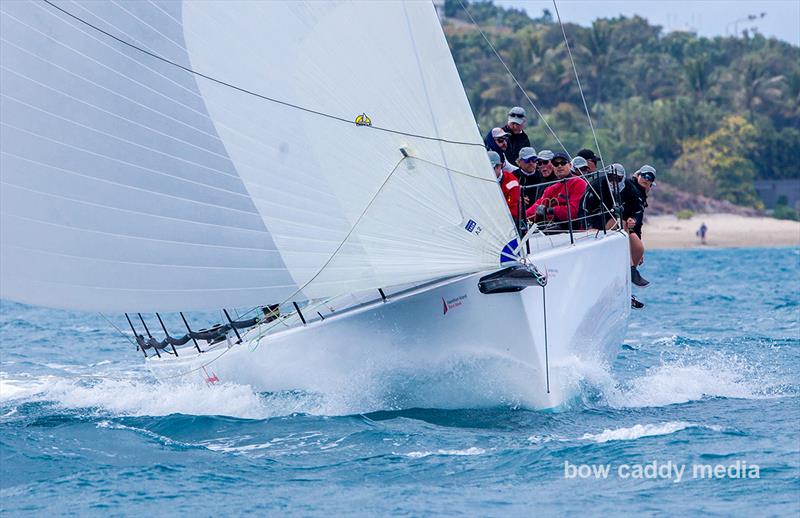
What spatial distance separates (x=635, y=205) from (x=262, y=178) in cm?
419

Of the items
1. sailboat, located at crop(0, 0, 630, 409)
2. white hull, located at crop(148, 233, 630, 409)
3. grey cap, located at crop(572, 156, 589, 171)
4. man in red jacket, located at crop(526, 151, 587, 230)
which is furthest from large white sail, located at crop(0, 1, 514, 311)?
grey cap, located at crop(572, 156, 589, 171)

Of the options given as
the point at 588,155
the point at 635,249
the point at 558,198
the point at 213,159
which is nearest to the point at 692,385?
the point at 635,249

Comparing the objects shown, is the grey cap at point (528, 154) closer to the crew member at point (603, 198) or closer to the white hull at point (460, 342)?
the crew member at point (603, 198)

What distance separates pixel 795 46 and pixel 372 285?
90.0 m

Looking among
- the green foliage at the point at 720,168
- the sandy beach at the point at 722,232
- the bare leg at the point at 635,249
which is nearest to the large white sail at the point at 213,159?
the bare leg at the point at 635,249

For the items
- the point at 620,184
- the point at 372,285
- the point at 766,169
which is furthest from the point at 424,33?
the point at 766,169

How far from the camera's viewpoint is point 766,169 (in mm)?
66312

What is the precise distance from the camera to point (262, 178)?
9648 millimetres

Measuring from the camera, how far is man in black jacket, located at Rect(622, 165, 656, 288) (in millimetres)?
12156

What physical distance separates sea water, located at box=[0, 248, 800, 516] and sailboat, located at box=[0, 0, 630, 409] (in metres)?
0.64

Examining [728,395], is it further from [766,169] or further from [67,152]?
[766,169]

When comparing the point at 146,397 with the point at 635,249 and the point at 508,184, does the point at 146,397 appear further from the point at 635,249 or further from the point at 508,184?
the point at 635,249

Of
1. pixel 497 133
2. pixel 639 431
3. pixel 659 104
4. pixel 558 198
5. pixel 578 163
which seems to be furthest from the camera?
pixel 659 104

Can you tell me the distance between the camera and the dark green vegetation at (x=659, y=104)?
202ft
